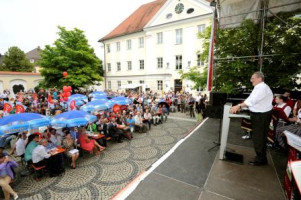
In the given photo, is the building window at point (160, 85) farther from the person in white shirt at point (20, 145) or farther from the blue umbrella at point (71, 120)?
the person in white shirt at point (20, 145)

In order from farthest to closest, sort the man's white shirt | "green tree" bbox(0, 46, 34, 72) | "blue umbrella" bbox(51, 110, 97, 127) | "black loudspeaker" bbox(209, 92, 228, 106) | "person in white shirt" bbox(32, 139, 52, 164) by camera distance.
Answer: "green tree" bbox(0, 46, 34, 72) < "blue umbrella" bbox(51, 110, 97, 127) < "person in white shirt" bbox(32, 139, 52, 164) < "black loudspeaker" bbox(209, 92, 228, 106) < the man's white shirt

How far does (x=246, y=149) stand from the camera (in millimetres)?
3994

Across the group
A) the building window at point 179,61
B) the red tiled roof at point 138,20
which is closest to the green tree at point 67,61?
the red tiled roof at point 138,20

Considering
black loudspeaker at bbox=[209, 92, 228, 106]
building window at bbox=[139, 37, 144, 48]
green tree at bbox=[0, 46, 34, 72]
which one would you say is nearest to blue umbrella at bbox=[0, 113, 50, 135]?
black loudspeaker at bbox=[209, 92, 228, 106]

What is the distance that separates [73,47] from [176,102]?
17026 millimetres

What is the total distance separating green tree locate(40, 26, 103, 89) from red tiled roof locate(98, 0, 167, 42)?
7.68 meters

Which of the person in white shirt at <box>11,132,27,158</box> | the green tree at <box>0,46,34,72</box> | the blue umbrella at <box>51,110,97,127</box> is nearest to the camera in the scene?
the person in white shirt at <box>11,132,27,158</box>

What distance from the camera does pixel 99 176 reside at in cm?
514

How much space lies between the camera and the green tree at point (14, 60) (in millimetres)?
34781

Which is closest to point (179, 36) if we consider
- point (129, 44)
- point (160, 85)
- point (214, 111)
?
point (160, 85)

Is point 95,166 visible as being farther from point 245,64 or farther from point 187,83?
point 187,83

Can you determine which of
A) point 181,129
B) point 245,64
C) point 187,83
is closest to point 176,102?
point 187,83

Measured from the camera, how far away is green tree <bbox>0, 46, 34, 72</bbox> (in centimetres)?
3478

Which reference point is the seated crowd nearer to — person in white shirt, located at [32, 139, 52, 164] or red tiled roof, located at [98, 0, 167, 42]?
person in white shirt, located at [32, 139, 52, 164]
